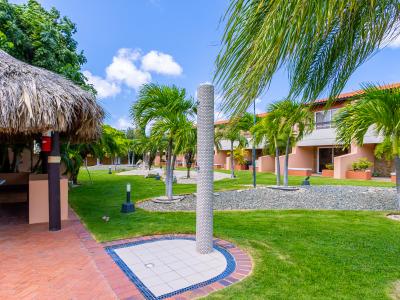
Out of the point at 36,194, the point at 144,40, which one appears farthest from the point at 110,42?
the point at 36,194

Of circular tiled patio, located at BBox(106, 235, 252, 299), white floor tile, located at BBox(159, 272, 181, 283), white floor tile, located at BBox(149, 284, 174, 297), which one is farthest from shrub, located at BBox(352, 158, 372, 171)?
white floor tile, located at BBox(149, 284, 174, 297)

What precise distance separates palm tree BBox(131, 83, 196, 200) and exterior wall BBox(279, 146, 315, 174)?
715 inches

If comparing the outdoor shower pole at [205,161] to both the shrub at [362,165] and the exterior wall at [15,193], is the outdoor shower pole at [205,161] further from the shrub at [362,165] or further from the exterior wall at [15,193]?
the shrub at [362,165]

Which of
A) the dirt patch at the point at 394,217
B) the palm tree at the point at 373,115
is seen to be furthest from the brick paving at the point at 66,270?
the dirt patch at the point at 394,217

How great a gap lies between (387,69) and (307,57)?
1.27 m

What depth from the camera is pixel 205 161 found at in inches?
190

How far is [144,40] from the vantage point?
14141mm

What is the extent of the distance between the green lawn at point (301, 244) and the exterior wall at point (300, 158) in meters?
17.3

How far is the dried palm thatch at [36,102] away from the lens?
5777 mm

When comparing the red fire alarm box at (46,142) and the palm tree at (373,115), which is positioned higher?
the palm tree at (373,115)

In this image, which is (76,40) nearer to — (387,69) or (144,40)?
(144,40)

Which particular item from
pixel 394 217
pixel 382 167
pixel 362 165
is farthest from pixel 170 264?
pixel 382 167

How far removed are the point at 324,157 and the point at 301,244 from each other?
22917mm

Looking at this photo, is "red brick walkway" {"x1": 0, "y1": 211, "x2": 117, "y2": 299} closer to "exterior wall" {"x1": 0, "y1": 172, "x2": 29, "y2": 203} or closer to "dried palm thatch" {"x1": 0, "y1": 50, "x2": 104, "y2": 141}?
"dried palm thatch" {"x1": 0, "y1": 50, "x2": 104, "y2": 141}
